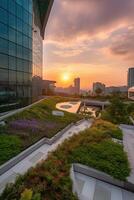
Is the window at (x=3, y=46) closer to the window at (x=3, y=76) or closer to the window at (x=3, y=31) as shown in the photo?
the window at (x=3, y=31)

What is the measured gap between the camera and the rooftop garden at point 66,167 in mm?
5293

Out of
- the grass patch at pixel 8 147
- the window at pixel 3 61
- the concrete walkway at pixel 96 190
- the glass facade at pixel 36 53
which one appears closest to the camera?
the concrete walkway at pixel 96 190

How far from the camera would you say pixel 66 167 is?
7055 millimetres

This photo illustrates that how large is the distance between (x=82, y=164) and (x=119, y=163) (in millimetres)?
1857

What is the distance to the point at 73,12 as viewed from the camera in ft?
42.0

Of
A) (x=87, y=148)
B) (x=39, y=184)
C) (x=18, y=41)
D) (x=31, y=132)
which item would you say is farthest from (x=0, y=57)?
Answer: (x=39, y=184)

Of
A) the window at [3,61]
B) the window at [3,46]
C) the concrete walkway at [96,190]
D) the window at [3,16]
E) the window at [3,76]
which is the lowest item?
the concrete walkway at [96,190]

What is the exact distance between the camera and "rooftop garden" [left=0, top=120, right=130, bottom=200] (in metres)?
5.29

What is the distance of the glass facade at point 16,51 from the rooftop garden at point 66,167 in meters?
8.09

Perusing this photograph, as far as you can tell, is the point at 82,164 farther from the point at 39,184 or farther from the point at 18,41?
the point at 18,41

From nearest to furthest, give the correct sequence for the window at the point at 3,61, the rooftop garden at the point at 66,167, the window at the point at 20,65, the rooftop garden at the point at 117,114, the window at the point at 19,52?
the rooftop garden at the point at 66,167 → the window at the point at 3,61 → the window at the point at 19,52 → the window at the point at 20,65 → the rooftop garden at the point at 117,114

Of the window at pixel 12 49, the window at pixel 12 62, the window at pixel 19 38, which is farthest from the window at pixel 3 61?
the window at pixel 19 38

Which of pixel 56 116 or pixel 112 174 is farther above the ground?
pixel 56 116

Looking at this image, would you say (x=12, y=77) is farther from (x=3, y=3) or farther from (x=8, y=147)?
(x=8, y=147)
